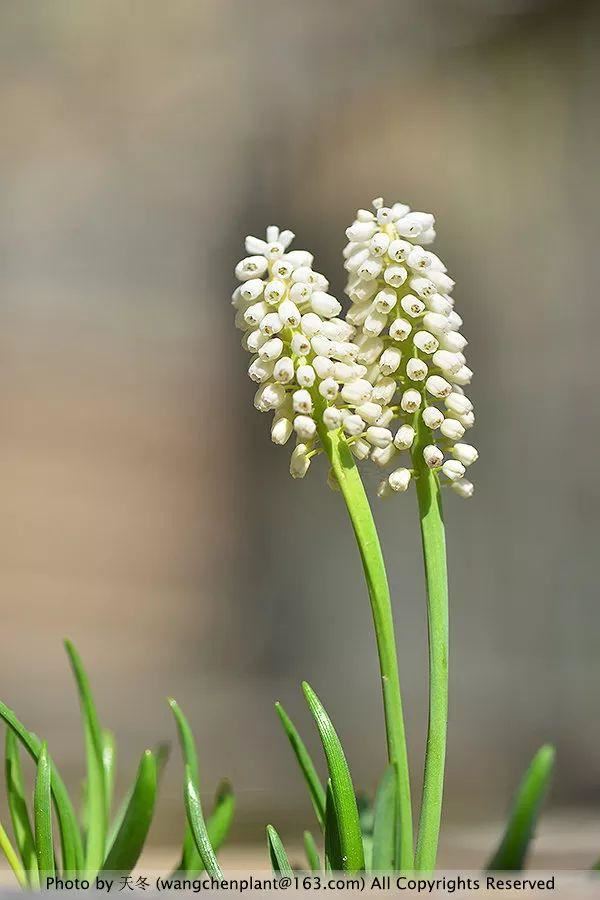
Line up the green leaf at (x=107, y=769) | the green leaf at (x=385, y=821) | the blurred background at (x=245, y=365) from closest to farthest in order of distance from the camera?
1. the green leaf at (x=385, y=821)
2. the green leaf at (x=107, y=769)
3. the blurred background at (x=245, y=365)

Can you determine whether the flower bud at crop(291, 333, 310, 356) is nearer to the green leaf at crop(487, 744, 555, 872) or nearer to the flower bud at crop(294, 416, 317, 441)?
the flower bud at crop(294, 416, 317, 441)

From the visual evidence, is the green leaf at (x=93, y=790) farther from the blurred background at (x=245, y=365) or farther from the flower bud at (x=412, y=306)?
the blurred background at (x=245, y=365)

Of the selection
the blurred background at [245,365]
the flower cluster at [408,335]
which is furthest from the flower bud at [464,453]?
the blurred background at [245,365]

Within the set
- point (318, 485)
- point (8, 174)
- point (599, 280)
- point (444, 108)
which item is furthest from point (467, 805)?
point (8, 174)

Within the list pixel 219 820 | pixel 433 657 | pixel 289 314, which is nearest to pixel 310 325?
pixel 289 314

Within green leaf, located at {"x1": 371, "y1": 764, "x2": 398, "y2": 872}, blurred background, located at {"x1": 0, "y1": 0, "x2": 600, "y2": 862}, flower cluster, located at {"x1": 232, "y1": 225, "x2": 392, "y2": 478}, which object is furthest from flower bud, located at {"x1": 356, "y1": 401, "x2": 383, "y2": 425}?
blurred background, located at {"x1": 0, "y1": 0, "x2": 600, "y2": 862}

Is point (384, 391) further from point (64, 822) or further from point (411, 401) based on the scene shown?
point (64, 822)

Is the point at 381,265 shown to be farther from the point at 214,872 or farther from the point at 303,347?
the point at 214,872
